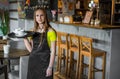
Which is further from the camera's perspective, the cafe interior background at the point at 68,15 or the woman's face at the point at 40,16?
the cafe interior background at the point at 68,15

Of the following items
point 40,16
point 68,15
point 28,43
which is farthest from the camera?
point 68,15

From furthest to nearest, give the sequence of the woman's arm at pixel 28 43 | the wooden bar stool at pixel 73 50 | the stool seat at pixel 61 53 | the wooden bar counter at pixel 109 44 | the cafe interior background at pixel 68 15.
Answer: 1. the stool seat at pixel 61 53
2. the wooden bar stool at pixel 73 50
3. the cafe interior background at pixel 68 15
4. the wooden bar counter at pixel 109 44
5. the woman's arm at pixel 28 43

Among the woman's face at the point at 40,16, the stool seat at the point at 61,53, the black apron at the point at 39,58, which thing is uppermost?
the woman's face at the point at 40,16

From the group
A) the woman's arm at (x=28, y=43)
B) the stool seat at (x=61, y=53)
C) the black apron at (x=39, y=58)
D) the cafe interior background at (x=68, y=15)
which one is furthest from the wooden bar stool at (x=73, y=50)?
the black apron at (x=39, y=58)

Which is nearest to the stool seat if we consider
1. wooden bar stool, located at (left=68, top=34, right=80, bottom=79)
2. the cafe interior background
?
wooden bar stool, located at (left=68, top=34, right=80, bottom=79)

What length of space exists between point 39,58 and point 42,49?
12 centimetres

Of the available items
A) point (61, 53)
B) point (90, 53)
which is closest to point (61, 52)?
point (61, 53)

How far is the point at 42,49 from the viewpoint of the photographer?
3.12 m

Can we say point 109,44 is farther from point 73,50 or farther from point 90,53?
point 73,50

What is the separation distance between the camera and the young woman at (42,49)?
3090mm

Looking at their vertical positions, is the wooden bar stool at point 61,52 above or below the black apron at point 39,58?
below

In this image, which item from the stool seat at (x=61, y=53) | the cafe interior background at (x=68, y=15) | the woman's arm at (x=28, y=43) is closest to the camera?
the woman's arm at (x=28, y=43)

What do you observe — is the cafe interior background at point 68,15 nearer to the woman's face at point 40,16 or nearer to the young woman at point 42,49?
the young woman at point 42,49

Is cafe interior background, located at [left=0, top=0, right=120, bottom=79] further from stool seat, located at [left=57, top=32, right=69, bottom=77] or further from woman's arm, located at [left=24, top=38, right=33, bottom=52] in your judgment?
woman's arm, located at [left=24, top=38, right=33, bottom=52]
